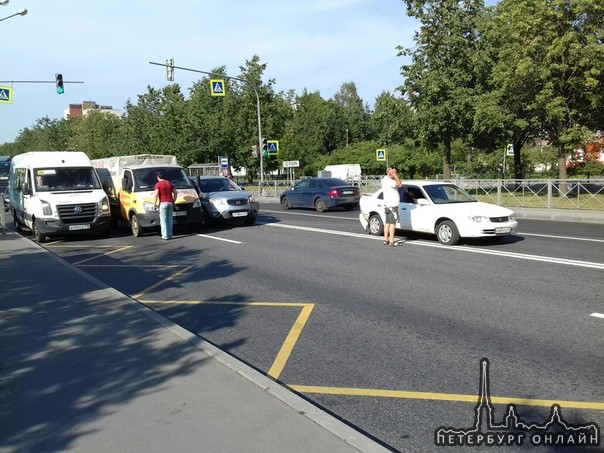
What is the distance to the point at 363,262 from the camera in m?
10.3

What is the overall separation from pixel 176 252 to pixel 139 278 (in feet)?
9.85

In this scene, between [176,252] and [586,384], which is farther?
[176,252]

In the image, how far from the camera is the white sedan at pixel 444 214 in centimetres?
1188

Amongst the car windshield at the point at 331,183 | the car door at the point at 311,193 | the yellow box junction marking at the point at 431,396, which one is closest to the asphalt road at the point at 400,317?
the yellow box junction marking at the point at 431,396

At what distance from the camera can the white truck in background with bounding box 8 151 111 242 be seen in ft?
48.0

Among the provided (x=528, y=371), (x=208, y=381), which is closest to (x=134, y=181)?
(x=208, y=381)

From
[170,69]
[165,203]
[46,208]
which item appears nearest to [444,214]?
[165,203]

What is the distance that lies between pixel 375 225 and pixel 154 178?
6.88 meters

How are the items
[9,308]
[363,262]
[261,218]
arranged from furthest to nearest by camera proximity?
[261,218]
[363,262]
[9,308]

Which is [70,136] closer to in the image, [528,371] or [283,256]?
[283,256]

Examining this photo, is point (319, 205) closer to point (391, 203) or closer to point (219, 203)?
point (219, 203)

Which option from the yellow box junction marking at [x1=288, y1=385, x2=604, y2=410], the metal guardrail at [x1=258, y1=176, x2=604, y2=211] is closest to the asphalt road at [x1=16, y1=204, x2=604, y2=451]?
the yellow box junction marking at [x1=288, y1=385, x2=604, y2=410]

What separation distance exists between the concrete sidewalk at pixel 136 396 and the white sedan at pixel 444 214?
7769mm

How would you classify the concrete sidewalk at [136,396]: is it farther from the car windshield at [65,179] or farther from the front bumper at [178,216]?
the car windshield at [65,179]
